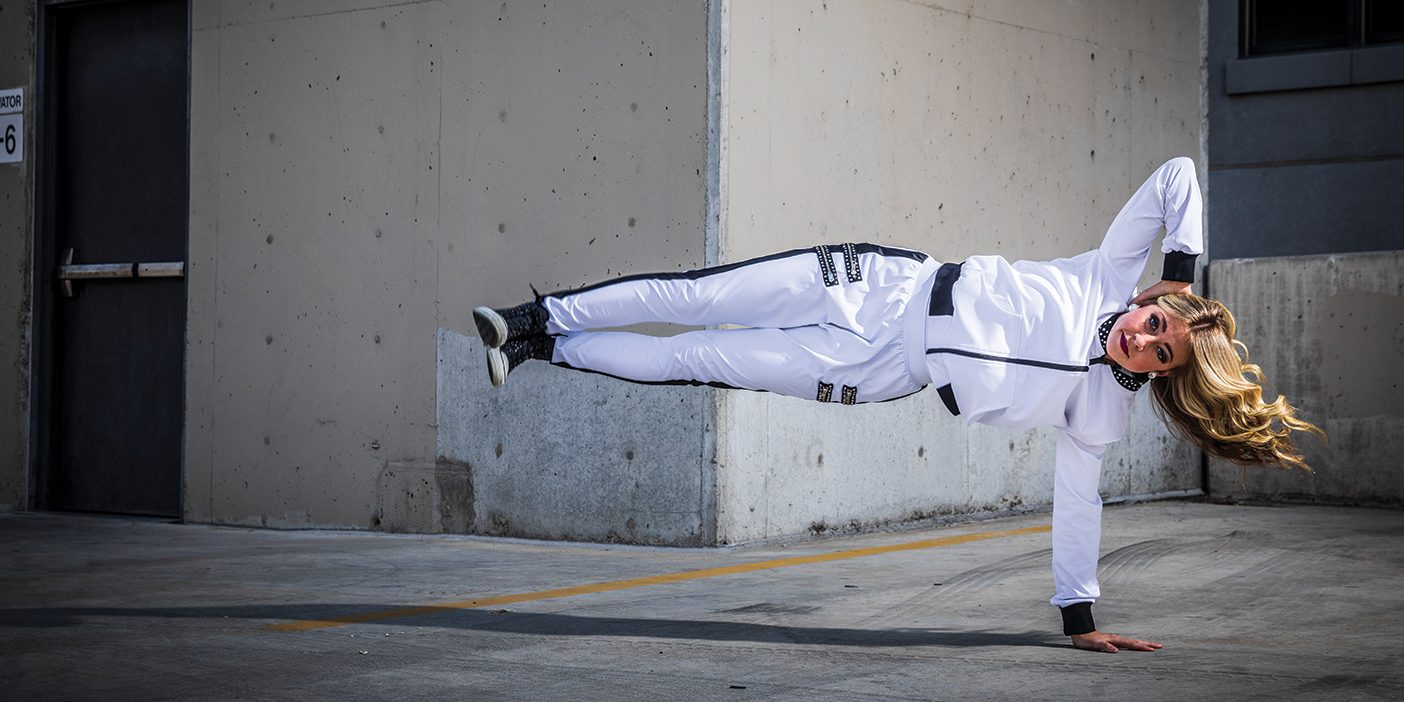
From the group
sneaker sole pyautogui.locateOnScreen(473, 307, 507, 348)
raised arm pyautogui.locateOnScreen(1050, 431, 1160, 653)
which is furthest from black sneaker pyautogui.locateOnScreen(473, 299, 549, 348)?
raised arm pyautogui.locateOnScreen(1050, 431, 1160, 653)

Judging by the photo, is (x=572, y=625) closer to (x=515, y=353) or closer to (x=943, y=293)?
(x=515, y=353)

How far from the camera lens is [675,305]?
6105mm

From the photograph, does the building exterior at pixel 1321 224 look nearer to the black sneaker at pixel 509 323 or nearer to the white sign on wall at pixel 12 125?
the black sneaker at pixel 509 323

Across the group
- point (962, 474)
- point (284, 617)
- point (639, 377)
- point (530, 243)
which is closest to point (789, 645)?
point (639, 377)

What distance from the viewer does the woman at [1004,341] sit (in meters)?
5.45

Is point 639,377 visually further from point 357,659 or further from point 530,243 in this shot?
point 530,243

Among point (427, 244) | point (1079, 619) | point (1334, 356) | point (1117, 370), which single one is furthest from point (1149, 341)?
point (1334, 356)

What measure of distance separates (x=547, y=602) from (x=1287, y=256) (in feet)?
25.8

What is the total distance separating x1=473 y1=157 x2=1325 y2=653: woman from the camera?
545cm

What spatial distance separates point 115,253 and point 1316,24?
9.58m

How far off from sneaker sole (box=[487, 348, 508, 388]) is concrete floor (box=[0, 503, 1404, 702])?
3.27ft

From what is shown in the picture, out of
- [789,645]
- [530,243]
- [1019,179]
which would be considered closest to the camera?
[789,645]

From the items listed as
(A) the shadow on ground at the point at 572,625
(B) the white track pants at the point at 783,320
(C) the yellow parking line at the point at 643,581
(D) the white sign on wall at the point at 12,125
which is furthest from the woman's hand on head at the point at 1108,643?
(D) the white sign on wall at the point at 12,125

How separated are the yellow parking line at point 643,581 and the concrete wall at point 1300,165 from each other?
4.02 meters
